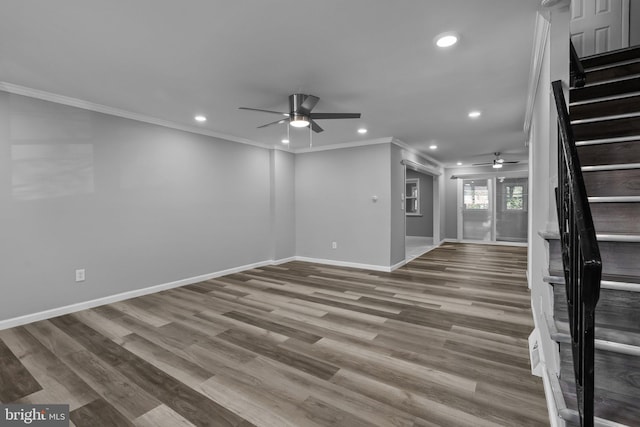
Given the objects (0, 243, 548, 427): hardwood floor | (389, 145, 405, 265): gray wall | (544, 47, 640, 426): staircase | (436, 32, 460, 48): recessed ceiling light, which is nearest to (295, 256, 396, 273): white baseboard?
(389, 145, 405, 265): gray wall

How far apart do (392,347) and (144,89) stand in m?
3.57

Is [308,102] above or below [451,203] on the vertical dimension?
above

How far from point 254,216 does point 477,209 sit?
22.4ft

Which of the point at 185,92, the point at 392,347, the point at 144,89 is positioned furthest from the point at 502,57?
the point at 144,89

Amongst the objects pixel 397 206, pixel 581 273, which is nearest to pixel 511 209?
pixel 397 206

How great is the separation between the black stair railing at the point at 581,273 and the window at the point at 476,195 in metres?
8.09

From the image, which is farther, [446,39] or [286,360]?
[286,360]

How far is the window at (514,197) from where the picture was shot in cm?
→ 809

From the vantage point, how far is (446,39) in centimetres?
215

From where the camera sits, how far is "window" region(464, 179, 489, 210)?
856 centimetres

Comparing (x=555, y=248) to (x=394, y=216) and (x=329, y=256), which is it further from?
(x=329, y=256)

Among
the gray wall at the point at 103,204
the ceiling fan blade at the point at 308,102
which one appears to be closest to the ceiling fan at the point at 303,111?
the ceiling fan blade at the point at 308,102

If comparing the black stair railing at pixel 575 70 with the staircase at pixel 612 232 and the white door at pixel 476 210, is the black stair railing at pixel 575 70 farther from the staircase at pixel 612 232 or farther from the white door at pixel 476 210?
the white door at pixel 476 210

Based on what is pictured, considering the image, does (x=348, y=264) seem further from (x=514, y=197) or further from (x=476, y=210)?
(x=514, y=197)
